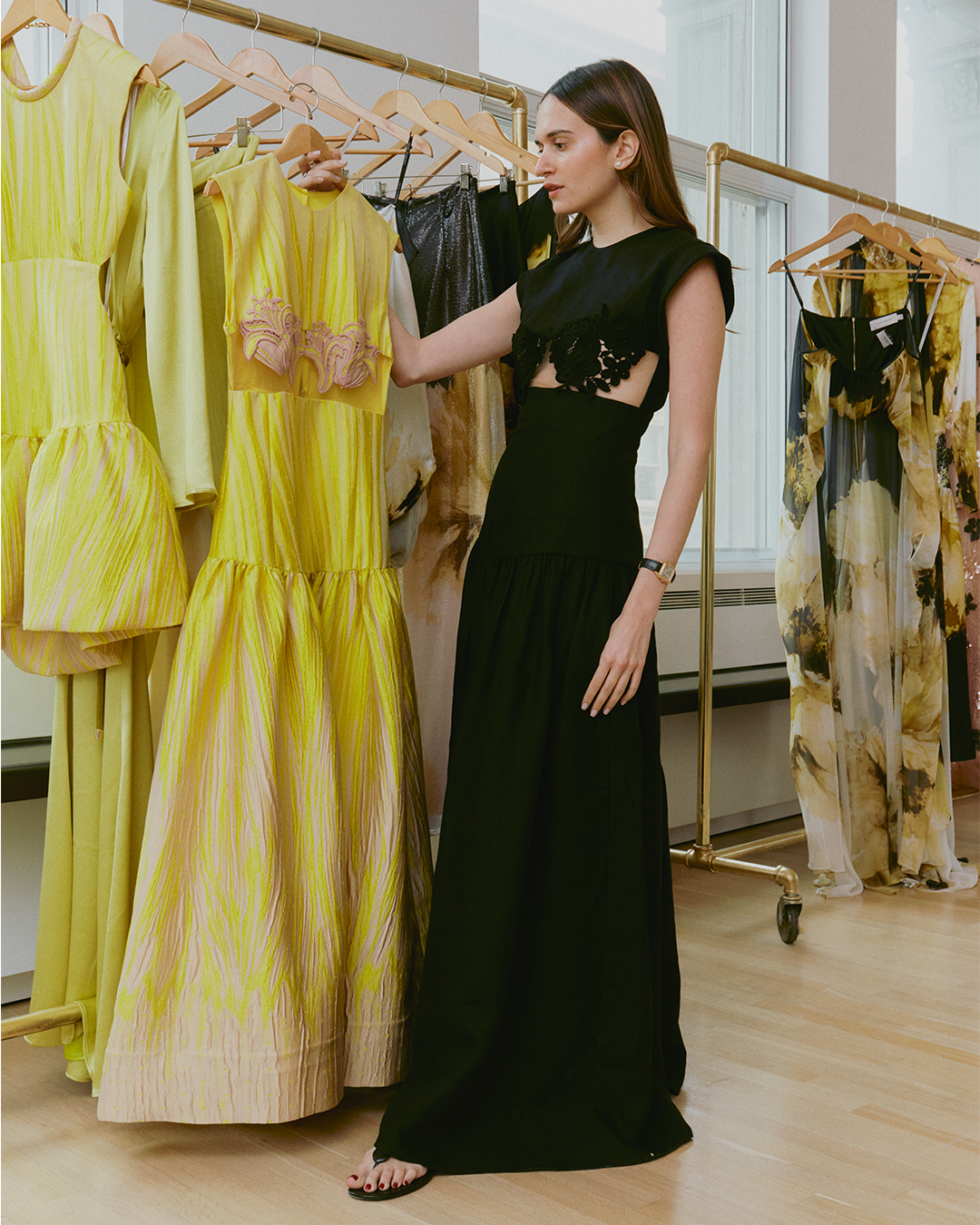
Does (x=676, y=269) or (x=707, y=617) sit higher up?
(x=676, y=269)

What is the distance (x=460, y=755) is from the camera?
170 cm

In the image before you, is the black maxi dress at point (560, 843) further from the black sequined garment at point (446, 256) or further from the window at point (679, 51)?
the window at point (679, 51)

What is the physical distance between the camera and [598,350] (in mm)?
1647

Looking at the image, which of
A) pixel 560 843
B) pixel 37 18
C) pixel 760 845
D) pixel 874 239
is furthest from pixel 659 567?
pixel 874 239

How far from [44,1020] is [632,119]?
1566 mm

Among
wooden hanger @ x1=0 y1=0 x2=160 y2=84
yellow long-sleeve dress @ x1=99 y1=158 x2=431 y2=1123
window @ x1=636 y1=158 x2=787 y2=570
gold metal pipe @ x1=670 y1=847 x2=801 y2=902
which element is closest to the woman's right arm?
yellow long-sleeve dress @ x1=99 y1=158 x2=431 y2=1123

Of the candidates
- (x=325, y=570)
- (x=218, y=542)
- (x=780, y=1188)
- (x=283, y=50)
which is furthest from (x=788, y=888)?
(x=283, y=50)

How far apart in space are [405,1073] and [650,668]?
2.33ft

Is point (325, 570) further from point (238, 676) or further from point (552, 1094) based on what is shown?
point (552, 1094)

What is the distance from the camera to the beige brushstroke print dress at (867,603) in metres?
2.97

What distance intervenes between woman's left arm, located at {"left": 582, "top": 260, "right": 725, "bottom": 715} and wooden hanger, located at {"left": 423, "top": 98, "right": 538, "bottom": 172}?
0.46 meters

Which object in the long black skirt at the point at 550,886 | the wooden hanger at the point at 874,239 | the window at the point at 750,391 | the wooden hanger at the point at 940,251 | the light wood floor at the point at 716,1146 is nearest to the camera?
the light wood floor at the point at 716,1146

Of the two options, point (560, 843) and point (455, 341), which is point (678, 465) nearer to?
point (455, 341)

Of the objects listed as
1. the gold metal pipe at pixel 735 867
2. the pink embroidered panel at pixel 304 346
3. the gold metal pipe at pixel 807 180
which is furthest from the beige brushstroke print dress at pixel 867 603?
the pink embroidered panel at pixel 304 346
